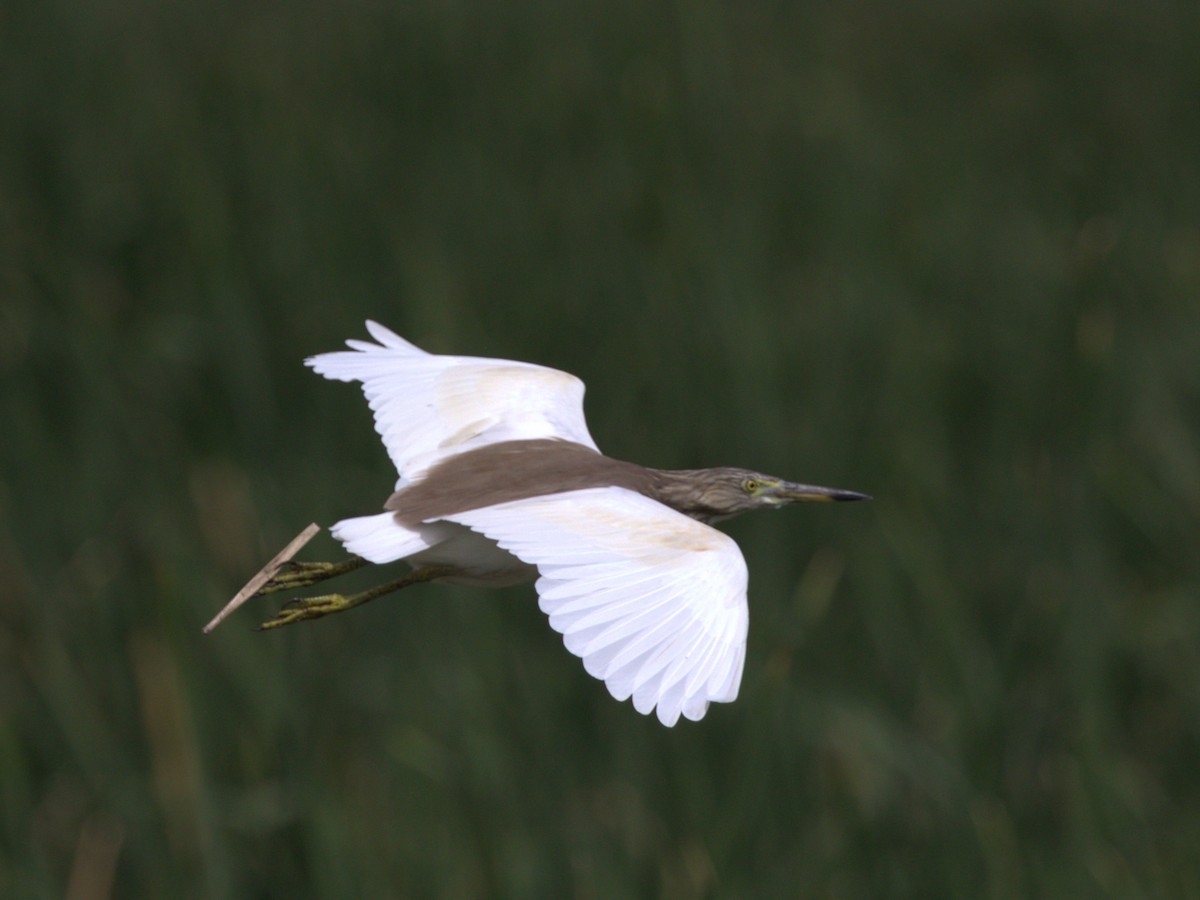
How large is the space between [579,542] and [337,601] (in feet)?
Result: 0.81

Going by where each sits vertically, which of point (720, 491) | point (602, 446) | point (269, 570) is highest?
point (269, 570)

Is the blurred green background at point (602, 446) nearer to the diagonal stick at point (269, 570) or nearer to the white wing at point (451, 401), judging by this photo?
the white wing at point (451, 401)

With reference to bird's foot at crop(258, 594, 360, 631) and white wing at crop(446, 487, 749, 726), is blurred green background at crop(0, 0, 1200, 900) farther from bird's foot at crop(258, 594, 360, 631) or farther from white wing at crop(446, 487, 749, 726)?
white wing at crop(446, 487, 749, 726)

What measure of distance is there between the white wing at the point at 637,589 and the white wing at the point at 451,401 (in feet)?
0.86

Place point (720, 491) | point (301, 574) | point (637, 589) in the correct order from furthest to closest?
point (720, 491) → point (301, 574) → point (637, 589)

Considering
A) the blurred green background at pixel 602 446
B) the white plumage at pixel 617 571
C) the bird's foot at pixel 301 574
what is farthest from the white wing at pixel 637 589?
the blurred green background at pixel 602 446

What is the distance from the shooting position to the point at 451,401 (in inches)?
64.2

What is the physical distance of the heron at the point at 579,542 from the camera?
43.8 inches

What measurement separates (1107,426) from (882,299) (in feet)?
2.13

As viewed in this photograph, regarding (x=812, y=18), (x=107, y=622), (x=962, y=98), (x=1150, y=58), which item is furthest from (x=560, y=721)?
(x=1150, y=58)

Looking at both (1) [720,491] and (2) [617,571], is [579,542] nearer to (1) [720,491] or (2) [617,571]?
(2) [617,571]

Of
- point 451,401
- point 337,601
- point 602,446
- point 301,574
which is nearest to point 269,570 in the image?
point 337,601

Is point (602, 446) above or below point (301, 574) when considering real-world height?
below

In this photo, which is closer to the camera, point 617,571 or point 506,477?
point 617,571
